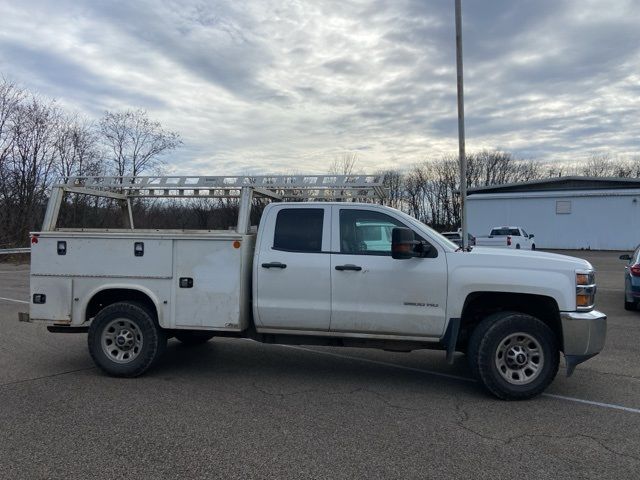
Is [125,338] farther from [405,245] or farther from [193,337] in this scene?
[405,245]

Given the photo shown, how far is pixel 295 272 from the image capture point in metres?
5.92

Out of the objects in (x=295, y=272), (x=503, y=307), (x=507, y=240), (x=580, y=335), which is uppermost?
(x=507, y=240)

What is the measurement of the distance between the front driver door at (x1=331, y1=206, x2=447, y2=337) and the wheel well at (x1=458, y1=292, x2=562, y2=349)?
42cm

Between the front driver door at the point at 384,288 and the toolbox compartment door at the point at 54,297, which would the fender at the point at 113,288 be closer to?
the toolbox compartment door at the point at 54,297

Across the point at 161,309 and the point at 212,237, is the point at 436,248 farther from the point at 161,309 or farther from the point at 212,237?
the point at 161,309

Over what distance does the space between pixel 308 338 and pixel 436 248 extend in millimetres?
1768

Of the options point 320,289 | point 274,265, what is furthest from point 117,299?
point 320,289

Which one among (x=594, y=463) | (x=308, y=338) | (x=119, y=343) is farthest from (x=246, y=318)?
(x=594, y=463)

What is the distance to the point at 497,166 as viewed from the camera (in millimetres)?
73375

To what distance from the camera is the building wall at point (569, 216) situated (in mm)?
37875

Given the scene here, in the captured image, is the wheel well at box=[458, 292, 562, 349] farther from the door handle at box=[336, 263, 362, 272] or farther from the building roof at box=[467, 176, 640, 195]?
the building roof at box=[467, 176, 640, 195]

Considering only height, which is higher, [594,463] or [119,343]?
[119,343]

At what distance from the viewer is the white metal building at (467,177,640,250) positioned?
38.0 metres

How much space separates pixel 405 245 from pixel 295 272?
4.17 ft
